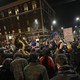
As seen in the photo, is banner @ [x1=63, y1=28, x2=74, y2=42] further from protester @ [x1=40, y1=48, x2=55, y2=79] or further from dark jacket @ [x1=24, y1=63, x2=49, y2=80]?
dark jacket @ [x1=24, y1=63, x2=49, y2=80]

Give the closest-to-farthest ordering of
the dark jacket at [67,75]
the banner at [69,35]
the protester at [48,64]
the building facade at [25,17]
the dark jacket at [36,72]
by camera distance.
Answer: the dark jacket at [67,75], the dark jacket at [36,72], the protester at [48,64], the banner at [69,35], the building facade at [25,17]

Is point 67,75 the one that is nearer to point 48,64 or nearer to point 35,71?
point 35,71

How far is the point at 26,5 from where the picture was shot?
57594mm

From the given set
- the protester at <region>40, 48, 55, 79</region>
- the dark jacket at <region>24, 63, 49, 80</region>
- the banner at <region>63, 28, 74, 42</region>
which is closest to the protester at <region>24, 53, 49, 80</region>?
the dark jacket at <region>24, 63, 49, 80</region>

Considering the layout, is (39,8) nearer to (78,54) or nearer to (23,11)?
(23,11)

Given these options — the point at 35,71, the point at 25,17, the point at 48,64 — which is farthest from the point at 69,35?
the point at 25,17

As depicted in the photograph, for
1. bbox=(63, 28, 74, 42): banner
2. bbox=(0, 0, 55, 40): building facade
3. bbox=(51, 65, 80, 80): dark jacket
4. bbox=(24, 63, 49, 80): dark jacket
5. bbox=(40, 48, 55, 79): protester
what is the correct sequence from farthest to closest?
bbox=(0, 0, 55, 40): building facade
bbox=(63, 28, 74, 42): banner
bbox=(40, 48, 55, 79): protester
bbox=(24, 63, 49, 80): dark jacket
bbox=(51, 65, 80, 80): dark jacket

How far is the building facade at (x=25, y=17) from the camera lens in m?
54.1

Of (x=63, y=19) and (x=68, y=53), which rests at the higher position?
(x=63, y=19)

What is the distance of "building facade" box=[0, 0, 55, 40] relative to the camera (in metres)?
54.1

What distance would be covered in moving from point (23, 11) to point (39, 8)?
284 inches

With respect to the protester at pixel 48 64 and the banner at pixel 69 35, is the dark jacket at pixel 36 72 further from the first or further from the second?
the banner at pixel 69 35

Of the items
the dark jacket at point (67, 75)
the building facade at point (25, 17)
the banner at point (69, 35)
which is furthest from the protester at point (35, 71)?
the building facade at point (25, 17)

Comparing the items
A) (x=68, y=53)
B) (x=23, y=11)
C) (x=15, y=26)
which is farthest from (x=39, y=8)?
(x=68, y=53)
